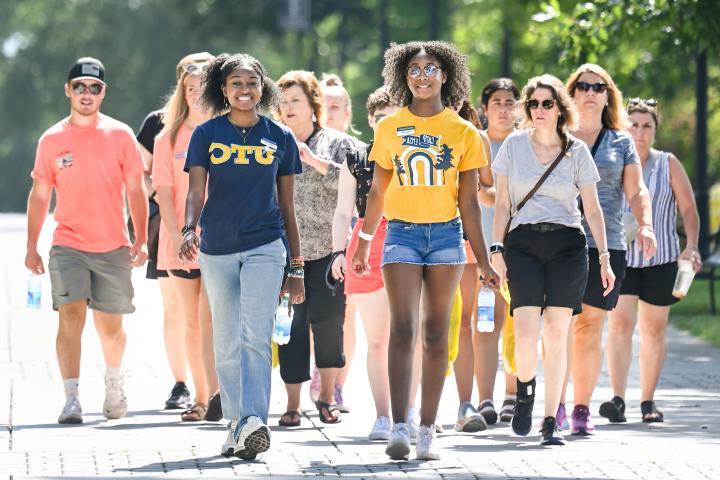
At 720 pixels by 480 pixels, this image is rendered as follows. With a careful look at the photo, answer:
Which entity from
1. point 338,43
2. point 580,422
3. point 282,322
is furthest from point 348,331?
point 338,43

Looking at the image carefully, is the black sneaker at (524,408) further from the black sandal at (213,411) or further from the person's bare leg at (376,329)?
the black sandal at (213,411)

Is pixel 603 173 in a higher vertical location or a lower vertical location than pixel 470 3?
lower

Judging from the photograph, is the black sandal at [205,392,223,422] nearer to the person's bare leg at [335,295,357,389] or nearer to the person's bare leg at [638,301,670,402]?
the person's bare leg at [335,295,357,389]

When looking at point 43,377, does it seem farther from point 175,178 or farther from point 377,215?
point 377,215

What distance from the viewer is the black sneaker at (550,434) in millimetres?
9312

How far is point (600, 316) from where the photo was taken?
1030 cm

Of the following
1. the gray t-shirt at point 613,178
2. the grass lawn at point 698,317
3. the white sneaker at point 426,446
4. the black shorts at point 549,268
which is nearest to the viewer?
the white sneaker at point 426,446

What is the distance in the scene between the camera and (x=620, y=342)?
1102cm

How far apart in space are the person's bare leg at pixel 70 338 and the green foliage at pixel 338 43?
752 cm

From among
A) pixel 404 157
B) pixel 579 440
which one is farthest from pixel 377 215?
pixel 579 440

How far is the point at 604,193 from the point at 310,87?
1859 millimetres

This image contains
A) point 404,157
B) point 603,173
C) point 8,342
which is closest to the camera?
point 404,157

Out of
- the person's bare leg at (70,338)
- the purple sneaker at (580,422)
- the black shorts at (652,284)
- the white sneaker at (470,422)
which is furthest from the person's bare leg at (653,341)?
the person's bare leg at (70,338)

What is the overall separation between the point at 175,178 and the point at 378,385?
1781 millimetres
